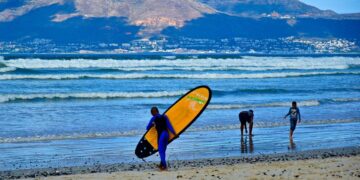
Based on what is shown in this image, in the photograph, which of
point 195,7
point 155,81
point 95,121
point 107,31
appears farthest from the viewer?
point 195,7

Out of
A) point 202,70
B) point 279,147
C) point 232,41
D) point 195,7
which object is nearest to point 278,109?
point 279,147

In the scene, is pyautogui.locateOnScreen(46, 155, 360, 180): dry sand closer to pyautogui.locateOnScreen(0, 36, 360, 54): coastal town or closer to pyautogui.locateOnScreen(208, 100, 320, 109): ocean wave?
pyautogui.locateOnScreen(208, 100, 320, 109): ocean wave

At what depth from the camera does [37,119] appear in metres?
20.2

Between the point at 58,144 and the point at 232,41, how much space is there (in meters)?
149

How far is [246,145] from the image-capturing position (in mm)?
15398

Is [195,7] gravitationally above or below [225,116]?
above

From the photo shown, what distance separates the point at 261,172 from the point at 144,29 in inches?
5851

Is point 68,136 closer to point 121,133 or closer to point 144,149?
point 121,133

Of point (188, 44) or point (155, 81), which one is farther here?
point (188, 44)

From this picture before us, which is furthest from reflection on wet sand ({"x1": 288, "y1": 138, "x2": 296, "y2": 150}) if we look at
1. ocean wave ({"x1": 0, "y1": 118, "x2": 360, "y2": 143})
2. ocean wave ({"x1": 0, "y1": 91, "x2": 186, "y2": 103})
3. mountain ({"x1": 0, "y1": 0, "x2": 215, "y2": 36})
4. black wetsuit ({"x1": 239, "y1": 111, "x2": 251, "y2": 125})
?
mountain ({"x1": 0, "y1": 0, "x2": 215, "y2": 36})

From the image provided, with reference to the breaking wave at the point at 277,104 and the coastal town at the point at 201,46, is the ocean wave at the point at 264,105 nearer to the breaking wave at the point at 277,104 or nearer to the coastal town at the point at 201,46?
the breaking wave at the point at 277,104

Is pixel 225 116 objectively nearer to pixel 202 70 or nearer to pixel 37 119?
pixel 37 119

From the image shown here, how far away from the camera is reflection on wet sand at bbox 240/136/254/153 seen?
14.7m

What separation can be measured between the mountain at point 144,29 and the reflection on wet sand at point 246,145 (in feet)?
405
